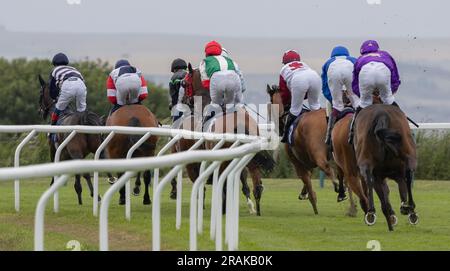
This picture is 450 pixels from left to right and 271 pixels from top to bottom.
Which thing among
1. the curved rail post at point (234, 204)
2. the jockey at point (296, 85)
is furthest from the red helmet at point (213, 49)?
the curved rail post at point (234, 204)

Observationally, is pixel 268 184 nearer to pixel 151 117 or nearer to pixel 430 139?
pixel 430 139

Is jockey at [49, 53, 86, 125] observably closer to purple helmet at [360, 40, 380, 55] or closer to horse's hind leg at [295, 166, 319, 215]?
horse's hind leg at [295, 166, 319, 215]

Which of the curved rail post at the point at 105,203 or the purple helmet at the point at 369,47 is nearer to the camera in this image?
the curved rail post at the point at 105,203

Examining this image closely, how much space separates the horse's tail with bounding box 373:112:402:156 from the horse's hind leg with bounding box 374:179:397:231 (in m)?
0.39

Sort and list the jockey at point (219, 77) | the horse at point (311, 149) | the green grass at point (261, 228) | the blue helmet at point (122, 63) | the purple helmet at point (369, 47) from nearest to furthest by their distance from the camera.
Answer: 1. the green grass at point (261, 228)
2. the purple helmet at point (369, 47)
3. the jockey at point (219, 77)
4. the horse at point (311, 149)
5. the blue helmet at point (122, 63)

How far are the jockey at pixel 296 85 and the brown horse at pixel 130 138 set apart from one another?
1533 millimetres

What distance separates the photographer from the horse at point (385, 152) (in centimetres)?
1241

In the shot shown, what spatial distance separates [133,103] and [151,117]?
0.53 m

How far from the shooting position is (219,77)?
580 inches

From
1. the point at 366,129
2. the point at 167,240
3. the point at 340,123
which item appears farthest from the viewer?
the point at 340,123

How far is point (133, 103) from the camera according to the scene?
16.0 meters

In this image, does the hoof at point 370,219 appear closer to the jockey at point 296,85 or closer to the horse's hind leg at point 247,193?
the horse's hind leg at point 247,193

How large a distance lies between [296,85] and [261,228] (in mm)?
2923
